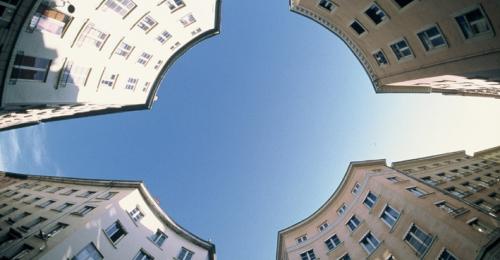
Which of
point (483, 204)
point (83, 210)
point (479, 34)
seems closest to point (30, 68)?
point (83, 210)

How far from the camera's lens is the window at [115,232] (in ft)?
71.2

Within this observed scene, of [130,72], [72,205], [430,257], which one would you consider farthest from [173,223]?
[430,257]

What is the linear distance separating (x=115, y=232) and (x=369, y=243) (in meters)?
23.3

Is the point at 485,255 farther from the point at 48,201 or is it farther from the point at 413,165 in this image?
the point at 48,201

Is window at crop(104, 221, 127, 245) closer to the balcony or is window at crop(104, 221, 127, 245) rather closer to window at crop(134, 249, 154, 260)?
window at crop(134, 249, 154, 260)

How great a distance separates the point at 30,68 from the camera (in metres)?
17.2

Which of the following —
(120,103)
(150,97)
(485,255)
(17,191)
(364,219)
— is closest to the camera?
(485,255)

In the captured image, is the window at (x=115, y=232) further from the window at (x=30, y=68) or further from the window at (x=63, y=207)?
the window at (x=30, y=68)

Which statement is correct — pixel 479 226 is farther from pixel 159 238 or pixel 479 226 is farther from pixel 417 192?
pixel 159 238

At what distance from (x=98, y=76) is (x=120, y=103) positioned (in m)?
7.31

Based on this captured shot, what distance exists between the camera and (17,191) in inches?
1339

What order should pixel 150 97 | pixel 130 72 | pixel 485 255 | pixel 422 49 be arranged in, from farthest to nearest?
1. pixel 150 97
2. pixel 130 72
3. pixel 422 49
4. pixel 485 255

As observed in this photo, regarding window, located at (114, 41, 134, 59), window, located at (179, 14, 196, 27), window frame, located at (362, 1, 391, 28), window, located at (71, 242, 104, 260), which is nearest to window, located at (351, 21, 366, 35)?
window frame, located at (362, 1, 391, 28)

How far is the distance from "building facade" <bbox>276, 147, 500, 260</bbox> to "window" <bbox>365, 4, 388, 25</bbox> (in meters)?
15.6
